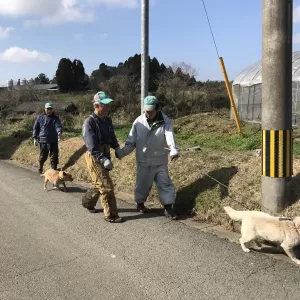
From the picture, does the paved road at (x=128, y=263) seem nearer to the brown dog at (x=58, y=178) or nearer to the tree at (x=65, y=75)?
the brown dog at (x=58, y=178)

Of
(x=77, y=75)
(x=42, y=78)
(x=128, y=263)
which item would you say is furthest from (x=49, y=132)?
(x=42, y=78)

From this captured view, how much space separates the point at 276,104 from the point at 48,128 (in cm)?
691

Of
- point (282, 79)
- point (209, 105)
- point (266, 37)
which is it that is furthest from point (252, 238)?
point (209, 105)

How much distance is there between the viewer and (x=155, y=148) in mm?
6391

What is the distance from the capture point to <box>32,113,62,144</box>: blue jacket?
1045cm

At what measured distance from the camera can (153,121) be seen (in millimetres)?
6387

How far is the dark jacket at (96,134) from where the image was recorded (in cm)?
605

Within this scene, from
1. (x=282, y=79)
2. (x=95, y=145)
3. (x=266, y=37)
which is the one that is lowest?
(x=95, y=145)

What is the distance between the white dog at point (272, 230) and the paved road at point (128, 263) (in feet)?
0.64

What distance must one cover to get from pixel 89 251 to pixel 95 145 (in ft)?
5.75

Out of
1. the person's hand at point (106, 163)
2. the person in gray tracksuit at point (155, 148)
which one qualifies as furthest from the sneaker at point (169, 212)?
the person's hand at point (106, 163)

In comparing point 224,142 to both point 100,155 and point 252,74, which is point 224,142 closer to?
point 100,155

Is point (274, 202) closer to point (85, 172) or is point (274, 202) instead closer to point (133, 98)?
point (85, 172)

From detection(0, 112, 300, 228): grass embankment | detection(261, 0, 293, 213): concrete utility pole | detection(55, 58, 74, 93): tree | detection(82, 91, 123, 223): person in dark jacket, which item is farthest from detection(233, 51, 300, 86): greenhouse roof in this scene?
detection(55, 58, 74, 93): tree
